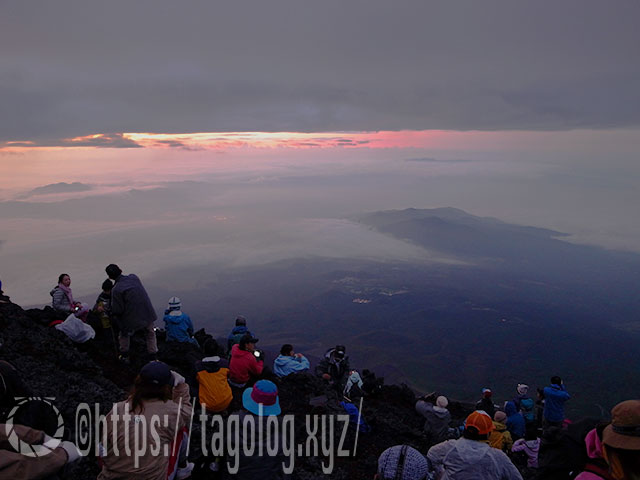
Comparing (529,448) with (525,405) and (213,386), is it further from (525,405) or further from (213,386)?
(213,386)

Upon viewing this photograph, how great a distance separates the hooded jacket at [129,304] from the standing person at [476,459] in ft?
25.0

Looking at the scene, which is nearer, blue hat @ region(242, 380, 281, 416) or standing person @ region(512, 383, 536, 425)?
blue hat @ region(242, 380, 281, 416)

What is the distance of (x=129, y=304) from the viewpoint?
982cm

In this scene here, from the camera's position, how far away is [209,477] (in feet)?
21.3

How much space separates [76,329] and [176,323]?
274cm

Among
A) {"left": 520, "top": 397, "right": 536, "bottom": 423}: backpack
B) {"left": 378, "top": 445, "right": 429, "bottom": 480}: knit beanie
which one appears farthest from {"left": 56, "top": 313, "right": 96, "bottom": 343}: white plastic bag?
{"left": 520, "top": 397, "right": 536, "bottom": 423}: backpack

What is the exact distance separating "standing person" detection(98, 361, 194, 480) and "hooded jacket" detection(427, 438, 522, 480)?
3258 mm

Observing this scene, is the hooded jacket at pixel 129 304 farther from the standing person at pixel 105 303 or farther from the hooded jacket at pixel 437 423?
the hooded jacket at pixel 437 423

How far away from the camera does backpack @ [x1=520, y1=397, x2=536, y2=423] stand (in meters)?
12.9

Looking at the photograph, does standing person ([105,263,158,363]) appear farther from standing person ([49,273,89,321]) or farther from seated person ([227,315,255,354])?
standing person ([49,273,89,321])

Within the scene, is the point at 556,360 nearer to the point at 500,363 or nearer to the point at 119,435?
the point at 500,363

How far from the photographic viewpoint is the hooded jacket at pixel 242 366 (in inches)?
371

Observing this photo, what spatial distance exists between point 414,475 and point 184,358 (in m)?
7.99

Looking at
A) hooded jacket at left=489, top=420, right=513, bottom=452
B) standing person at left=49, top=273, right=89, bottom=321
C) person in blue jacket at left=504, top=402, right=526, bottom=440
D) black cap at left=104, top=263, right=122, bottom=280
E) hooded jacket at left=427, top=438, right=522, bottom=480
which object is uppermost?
black cap at left=104, top=263, right=122, bottom=280
